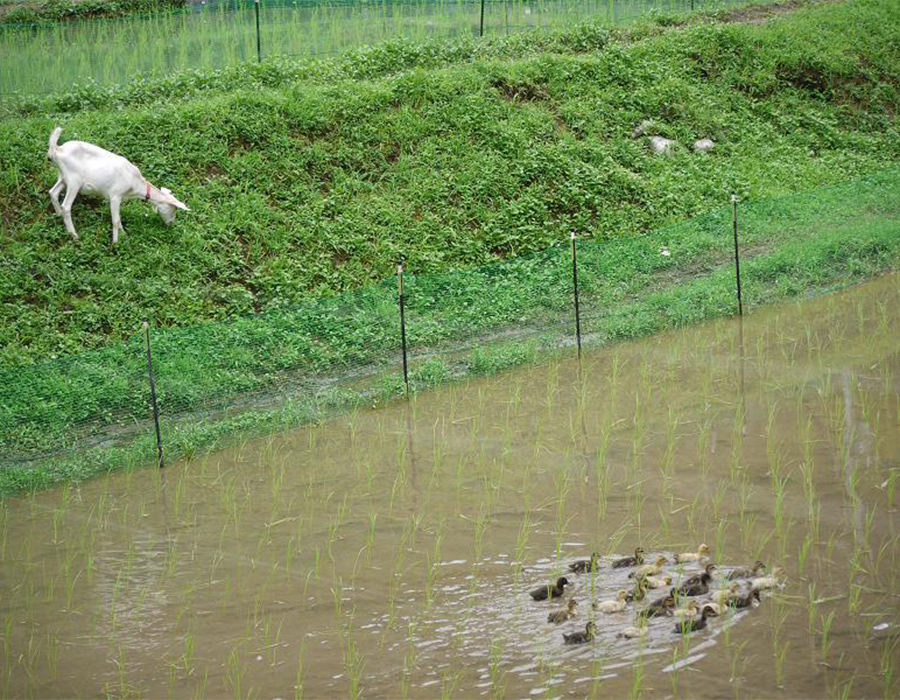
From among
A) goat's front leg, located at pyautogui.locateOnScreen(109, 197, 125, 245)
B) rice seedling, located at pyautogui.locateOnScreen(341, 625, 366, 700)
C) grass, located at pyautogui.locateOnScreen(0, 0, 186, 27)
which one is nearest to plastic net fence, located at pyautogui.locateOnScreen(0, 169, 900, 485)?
goat's front leg, located at pyautogui.locateOnScreen(109, 197, 125, 245)

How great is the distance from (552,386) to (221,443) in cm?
306

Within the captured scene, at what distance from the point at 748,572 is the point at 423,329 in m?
5.66

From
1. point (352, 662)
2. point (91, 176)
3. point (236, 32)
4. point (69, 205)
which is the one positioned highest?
point (236, 32)

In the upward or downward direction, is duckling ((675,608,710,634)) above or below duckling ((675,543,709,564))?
below

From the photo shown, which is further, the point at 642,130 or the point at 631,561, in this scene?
the point at 642,130

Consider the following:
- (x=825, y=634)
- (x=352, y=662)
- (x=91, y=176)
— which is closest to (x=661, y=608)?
(x=825, y=634)

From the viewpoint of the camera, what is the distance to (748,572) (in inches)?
295

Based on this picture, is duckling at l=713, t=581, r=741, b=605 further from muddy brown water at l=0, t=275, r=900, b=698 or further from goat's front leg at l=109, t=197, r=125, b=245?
goat's front leg at l=109, t=197, r=125, b=245

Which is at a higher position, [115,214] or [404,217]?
[115,214]

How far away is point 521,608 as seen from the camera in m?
7.38

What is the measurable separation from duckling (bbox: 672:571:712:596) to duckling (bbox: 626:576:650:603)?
0.17 m

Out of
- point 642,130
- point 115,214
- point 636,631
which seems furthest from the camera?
point 642,130

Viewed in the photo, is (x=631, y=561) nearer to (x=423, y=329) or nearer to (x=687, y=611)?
(x=687, y=611)

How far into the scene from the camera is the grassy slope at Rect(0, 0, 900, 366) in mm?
12930
